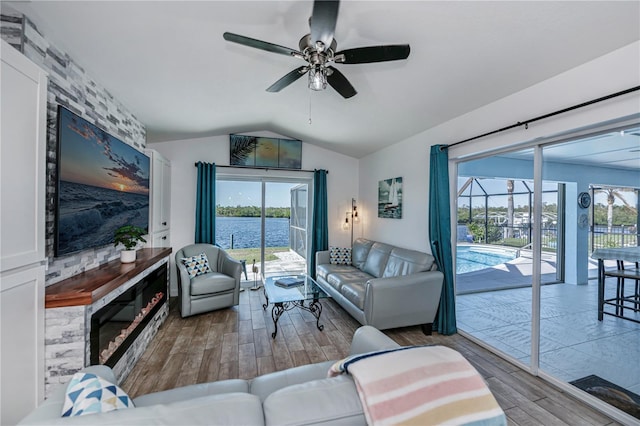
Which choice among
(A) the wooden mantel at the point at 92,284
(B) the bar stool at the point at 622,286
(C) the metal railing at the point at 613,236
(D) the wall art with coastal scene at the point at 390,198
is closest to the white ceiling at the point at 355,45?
(D) the wall art with coastal scene at the point at 390,198

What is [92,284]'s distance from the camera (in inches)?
74.5

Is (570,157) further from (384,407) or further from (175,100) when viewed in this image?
(175,100)

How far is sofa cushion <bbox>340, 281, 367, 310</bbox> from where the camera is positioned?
3.09 m

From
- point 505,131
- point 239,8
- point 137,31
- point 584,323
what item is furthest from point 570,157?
point 137,31

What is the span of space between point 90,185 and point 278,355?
7.34 feet

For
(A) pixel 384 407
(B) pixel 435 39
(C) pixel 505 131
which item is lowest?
(A) pixel 384 407

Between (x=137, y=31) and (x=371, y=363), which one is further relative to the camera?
(x=137, y=31)

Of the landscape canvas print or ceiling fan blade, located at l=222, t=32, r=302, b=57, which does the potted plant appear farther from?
ceiling fan blade, located at l=222, t=32, r=302, b=57

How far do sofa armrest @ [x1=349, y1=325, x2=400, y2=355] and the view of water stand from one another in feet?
12.0

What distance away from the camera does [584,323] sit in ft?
7.46

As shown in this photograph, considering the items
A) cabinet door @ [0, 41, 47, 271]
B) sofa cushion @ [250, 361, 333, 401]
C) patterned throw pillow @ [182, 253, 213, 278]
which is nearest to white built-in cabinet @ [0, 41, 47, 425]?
cabinet door @ [0, 41, 47, 271]

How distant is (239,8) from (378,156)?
11.2 ft

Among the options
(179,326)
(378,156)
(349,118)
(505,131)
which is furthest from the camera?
(378,156)

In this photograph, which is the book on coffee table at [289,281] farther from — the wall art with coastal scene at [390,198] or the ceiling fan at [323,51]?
the ceiling fan at [323,51]
